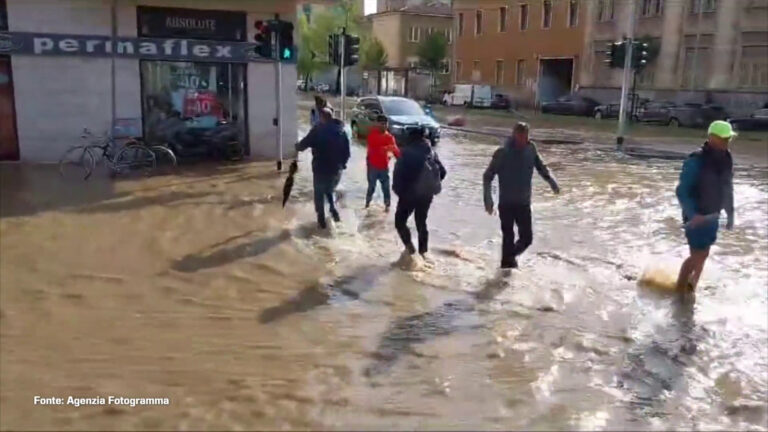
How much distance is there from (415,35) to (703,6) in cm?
3671

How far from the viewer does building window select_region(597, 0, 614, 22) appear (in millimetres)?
45766

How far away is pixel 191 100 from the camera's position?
1686cm

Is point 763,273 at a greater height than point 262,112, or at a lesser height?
lesser

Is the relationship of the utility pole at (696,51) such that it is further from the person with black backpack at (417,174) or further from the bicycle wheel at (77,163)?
the person with black backpack at (417,174)

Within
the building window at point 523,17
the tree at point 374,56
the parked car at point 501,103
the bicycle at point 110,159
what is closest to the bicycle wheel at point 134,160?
the bicycle at point 110,159

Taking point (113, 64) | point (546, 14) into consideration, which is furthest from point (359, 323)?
point (546, 14)

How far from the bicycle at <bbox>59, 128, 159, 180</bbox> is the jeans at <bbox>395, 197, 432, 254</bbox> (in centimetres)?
792

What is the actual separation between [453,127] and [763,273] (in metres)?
24.4

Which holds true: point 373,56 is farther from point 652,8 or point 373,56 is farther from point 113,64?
point 113,64

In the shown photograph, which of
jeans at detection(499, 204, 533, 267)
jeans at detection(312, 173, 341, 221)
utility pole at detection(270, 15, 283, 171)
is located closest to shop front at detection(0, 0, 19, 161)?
utility pole at detection(270, 15, 283, 171)

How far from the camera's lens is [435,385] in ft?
17.2

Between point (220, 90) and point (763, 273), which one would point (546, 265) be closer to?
point (763, 273)

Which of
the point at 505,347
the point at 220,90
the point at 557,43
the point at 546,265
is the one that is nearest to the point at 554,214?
the point at 546,265

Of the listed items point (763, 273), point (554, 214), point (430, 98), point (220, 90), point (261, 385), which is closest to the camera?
point (261, 385)
